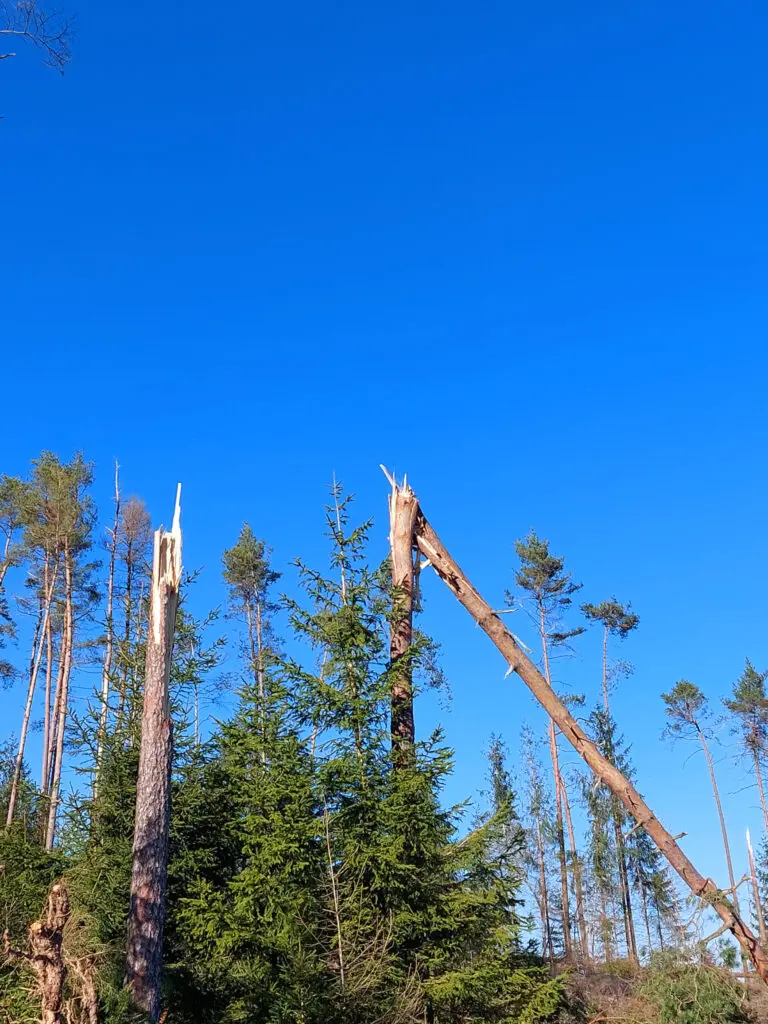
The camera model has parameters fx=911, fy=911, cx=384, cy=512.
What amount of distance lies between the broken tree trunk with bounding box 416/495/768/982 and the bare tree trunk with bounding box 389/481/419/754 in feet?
0.99

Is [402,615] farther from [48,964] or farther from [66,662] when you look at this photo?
[66,662]

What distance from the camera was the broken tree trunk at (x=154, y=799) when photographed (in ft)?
31.9

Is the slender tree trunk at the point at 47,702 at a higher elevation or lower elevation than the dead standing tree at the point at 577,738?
higher

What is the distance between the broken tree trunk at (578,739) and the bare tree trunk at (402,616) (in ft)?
0.99

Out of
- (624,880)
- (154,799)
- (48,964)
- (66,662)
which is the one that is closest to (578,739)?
(154,799)

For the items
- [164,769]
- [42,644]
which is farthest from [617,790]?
[42,644]

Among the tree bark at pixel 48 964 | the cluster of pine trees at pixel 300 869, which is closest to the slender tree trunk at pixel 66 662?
the cluster of pine trees at pixel 300 869

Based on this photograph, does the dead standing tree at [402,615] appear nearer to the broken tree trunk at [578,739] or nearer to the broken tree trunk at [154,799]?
the broken tree trunk at [578,739]

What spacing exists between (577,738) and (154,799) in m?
5.89

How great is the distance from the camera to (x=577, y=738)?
12.9m

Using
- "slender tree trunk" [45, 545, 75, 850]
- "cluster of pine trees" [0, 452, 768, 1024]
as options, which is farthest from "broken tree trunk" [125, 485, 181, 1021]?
"slender tree trunk" [45, 545, 75, 850]

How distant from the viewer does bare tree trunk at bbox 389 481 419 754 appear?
11445 mm

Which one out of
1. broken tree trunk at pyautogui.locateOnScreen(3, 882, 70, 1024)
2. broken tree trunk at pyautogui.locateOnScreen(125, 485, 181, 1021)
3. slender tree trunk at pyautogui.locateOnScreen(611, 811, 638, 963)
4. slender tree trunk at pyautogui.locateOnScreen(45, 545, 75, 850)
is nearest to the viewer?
broken tree trunk at pyautogui.locateOnScreen(3, 882, 70, 1024)

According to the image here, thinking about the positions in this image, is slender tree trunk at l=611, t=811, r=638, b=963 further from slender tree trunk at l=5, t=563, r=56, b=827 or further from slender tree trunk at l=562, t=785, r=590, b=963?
slender tree trunk at l=5, t=563, r=56, b=827
